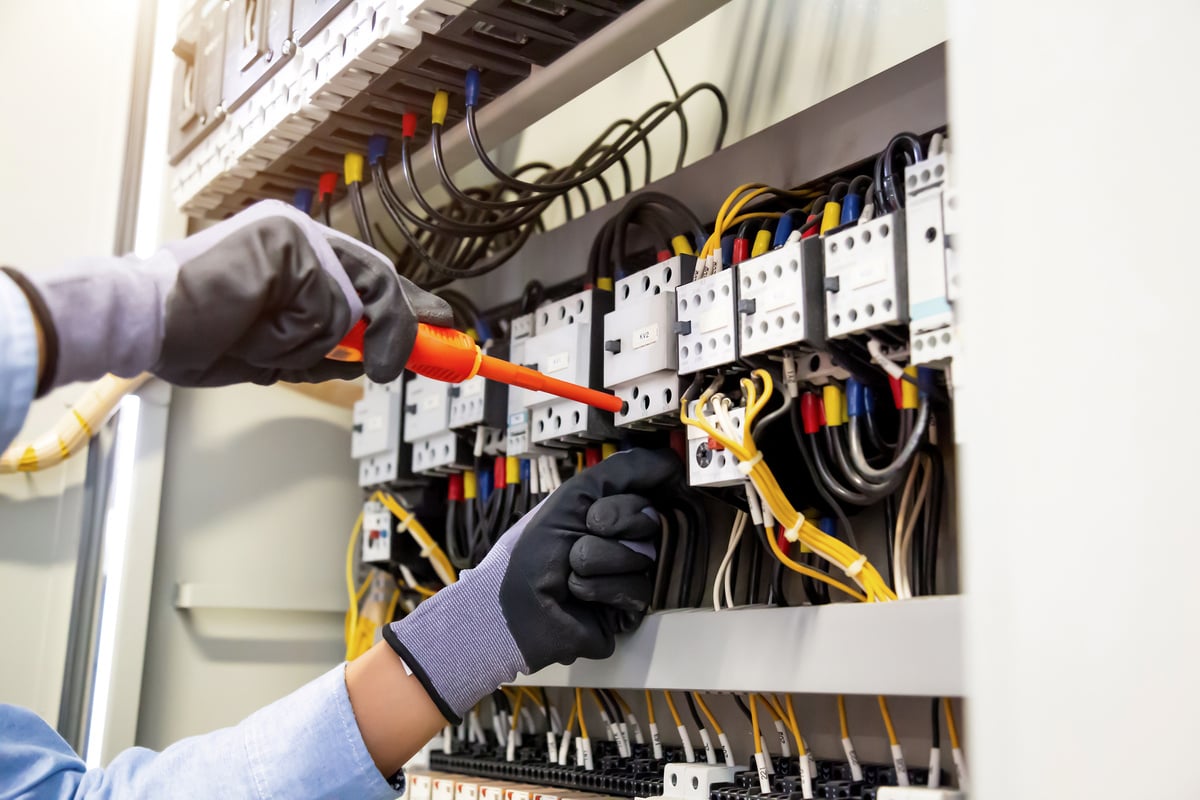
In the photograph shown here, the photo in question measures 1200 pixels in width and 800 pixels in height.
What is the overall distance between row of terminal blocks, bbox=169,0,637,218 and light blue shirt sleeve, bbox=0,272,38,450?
53cm

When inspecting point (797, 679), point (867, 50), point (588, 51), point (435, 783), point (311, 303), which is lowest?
point (435, 783)

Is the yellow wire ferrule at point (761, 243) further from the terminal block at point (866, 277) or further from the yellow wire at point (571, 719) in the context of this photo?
the yellow wire at point (571, 719)

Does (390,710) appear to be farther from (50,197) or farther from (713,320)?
(50,197)

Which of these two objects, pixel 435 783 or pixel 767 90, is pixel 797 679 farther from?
pixel 767 90

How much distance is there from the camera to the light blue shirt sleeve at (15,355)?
746 mm

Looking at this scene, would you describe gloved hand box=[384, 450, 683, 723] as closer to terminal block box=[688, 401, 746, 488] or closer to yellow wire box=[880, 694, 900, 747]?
terminal block box=[688, 401, 746, 488]

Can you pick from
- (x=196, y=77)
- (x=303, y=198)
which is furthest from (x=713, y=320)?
(x=196, y=77)

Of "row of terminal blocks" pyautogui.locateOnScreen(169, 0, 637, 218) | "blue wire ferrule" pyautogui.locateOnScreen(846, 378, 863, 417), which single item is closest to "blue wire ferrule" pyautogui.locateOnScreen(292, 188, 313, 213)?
"row of terminal blocks" pyautogui.locateOnScreen(169, 0, 637, 218)

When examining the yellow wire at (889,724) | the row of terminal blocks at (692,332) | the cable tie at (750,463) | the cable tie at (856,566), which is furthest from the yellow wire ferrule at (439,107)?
the yellow wire at (889,724)

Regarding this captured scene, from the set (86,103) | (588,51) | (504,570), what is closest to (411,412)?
(504,570)

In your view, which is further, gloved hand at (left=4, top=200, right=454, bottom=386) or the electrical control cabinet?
the electrical control cabinet

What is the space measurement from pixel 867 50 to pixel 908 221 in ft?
1.70

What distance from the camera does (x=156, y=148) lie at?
1.68 m

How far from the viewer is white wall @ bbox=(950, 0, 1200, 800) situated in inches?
21.5
